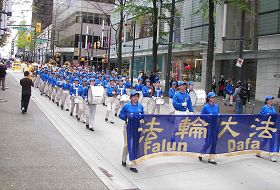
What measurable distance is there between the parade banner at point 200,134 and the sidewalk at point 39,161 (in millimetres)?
1296

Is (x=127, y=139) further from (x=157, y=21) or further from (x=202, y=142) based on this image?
(x=157, y=21)

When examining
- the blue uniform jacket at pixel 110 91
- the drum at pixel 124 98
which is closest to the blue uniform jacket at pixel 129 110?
the blue uniform jacket at pixel 110 91

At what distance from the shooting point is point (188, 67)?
3919 cm

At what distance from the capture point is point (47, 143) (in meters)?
11.7

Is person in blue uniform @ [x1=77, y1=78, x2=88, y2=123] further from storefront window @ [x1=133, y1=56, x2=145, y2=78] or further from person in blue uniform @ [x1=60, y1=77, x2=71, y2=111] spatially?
storefront window @ [x1=133, y1=56, x2=145, y2=78]

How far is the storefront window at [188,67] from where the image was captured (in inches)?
1524

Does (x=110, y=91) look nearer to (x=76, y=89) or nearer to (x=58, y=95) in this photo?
(x=76, y=89)

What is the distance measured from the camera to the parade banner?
9.36 metres

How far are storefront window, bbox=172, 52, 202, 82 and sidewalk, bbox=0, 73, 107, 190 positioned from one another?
25097 millimetres

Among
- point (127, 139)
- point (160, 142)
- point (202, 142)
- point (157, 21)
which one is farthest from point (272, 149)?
point (157, 21)

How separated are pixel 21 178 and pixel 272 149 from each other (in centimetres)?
625

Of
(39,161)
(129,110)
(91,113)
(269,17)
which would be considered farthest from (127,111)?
(269,17)

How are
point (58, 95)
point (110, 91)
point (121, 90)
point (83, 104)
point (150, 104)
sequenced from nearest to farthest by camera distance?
point (83, 104) < point (110, 91) < point (150, 104) < point (121, 90) < point (58, 95)

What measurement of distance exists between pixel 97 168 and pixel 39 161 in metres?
1.28
